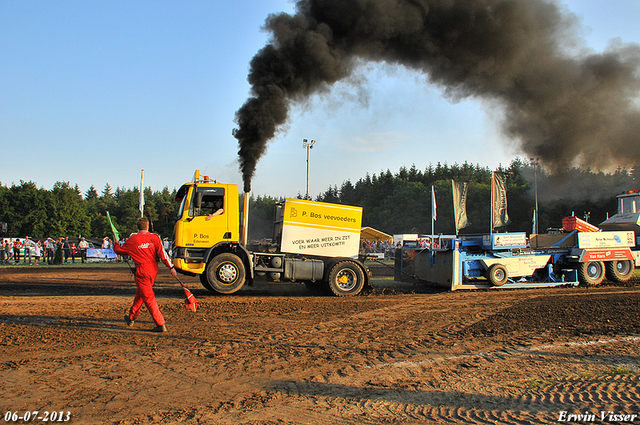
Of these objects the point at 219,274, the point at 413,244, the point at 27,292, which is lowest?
the point at 27,292

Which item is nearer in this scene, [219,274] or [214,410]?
[214,410]

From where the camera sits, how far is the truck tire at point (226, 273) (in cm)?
1047

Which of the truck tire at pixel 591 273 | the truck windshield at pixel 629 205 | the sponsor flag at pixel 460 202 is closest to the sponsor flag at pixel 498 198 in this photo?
the sponsor flag at pixel 460 202

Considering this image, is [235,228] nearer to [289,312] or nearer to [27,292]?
[289,312]

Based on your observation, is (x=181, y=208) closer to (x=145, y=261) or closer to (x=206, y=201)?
(x=206, y=201)

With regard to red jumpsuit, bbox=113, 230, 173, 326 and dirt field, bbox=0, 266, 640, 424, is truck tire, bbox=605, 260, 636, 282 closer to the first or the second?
dirt field, bbox=0, 266, 640, 424

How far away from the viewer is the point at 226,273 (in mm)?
10594

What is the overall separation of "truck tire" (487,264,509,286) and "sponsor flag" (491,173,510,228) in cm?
356

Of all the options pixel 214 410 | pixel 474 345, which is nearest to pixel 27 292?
pixel 214 410

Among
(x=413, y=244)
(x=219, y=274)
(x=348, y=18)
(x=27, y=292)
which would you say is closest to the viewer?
(x=219, y=274)

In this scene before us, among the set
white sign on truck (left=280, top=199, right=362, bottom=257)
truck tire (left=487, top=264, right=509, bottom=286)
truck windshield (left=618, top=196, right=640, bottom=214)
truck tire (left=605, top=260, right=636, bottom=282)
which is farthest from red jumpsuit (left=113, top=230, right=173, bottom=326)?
truck windshield (left=618, top=196, right=640, bottom=214)

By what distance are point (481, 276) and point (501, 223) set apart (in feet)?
13.9

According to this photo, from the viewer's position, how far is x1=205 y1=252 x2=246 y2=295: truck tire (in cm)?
1047

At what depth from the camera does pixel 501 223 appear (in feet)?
51.2
